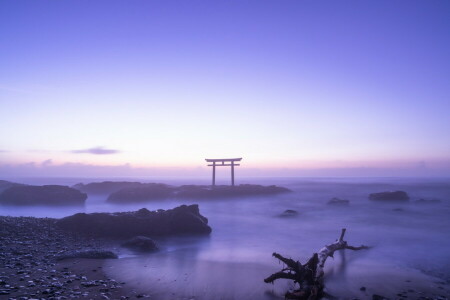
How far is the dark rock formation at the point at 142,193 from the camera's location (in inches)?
1602

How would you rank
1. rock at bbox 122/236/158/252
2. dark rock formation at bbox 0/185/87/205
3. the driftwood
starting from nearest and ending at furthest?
the driftwood, rock at bbox 122/236/158/252, dark rock formation at bbox 0/185/87/205

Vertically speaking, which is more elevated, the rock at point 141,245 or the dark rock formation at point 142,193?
the rock at point 141,245

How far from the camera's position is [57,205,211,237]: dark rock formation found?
15656 millimetres

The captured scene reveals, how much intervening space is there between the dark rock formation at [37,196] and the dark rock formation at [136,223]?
20971mm

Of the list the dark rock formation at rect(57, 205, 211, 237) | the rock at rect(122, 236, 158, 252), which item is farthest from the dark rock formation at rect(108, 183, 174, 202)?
the rock at rect(122, 236, 158, 252)

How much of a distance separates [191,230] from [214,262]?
19.6 ft

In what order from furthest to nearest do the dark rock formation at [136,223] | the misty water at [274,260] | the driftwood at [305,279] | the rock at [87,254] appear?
1. the dark rock formation at [136,223]
2. the rock at [87,254]
3. the misty water at [274,260]
4. the driftwood at [305,279]

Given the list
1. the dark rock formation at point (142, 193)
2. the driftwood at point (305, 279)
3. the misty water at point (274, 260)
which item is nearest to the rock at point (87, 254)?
the misty water at point (274, 260)

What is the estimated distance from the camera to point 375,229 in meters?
21.4

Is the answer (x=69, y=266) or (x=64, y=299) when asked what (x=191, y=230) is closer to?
(x=69, y=266)

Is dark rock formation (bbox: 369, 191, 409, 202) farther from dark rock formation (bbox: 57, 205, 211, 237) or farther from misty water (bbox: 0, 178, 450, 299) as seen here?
dark rock formation (bbox: 57, 205, 211, 237)

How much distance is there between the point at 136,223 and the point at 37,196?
2444cm

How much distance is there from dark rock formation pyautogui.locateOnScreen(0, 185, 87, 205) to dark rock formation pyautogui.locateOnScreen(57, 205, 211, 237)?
21.0 meters

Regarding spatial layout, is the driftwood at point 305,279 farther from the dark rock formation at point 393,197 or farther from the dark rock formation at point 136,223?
the dark rock formation at point 393,197
